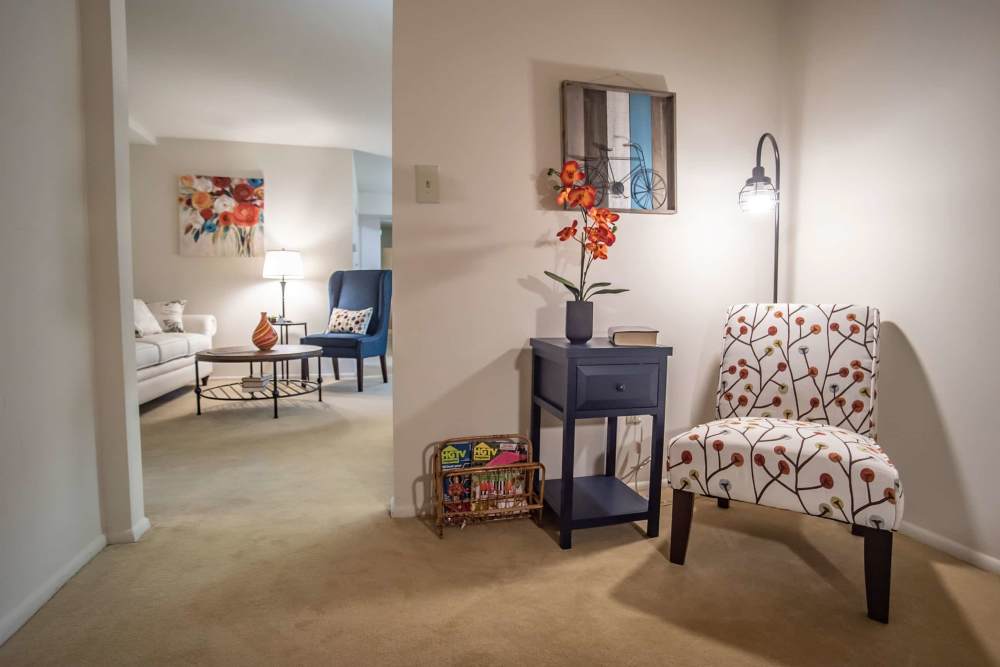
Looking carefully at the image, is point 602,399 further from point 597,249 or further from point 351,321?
point 351,321

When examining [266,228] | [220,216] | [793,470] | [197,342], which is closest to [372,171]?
[266,228]

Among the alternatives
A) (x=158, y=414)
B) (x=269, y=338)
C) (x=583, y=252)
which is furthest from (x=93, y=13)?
(x=158, y=414)

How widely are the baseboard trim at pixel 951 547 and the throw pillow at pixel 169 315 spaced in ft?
16.4

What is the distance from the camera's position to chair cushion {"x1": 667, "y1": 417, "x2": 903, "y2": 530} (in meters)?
1.33

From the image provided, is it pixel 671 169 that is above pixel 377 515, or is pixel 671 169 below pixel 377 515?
above

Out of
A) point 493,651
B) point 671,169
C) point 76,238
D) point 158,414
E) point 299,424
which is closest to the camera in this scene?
point 493,651

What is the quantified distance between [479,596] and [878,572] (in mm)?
1029

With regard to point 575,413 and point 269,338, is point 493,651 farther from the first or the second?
point 269,338

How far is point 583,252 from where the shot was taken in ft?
6.27

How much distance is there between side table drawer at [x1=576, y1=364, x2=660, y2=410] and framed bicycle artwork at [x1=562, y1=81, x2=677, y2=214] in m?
0.74

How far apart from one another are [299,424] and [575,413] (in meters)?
2.25

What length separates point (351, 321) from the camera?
4680 millimetres

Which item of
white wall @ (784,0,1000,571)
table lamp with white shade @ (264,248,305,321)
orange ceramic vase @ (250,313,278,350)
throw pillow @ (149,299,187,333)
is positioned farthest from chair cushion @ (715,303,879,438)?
throw pillow @ (149,299,187,333)

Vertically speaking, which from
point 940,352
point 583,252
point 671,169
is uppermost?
point 671,169
